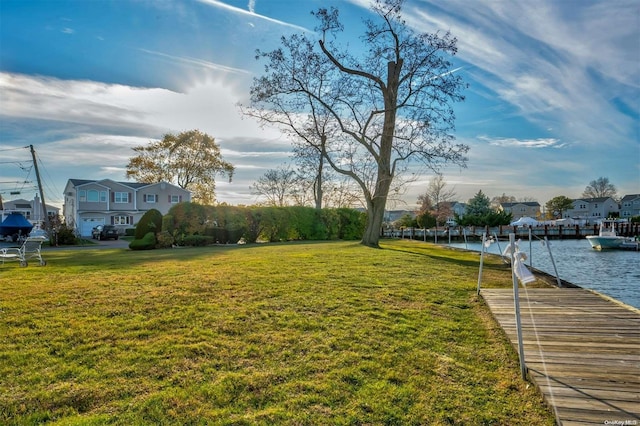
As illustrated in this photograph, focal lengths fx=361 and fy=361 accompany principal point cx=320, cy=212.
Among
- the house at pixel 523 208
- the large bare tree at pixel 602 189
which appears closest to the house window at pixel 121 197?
the house at pixel 523 208

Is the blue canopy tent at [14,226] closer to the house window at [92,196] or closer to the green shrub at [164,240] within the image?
the house window at [92,196]

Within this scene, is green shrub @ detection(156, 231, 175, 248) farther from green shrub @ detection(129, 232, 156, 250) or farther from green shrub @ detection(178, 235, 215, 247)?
green shrub @ detection(178, 235, 215, 247)

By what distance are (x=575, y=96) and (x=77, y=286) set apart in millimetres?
16355

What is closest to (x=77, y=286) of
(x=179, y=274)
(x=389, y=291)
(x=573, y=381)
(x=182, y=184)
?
(x=179, y=274)

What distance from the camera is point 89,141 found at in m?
24.2

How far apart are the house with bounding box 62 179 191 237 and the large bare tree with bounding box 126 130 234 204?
250cm

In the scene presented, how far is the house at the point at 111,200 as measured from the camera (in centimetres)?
3691

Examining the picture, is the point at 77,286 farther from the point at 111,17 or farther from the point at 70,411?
the point at 111,17

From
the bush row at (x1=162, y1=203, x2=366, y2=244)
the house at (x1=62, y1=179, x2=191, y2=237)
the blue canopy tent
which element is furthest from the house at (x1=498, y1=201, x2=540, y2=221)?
the blue canopy tent

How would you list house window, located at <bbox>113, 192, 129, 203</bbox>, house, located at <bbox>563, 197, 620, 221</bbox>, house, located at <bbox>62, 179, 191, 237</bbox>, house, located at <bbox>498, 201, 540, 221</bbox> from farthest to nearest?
house, located at <bbox>498, 201, 540, 221</bbox> → house, located at <bbox>563, 197, 620, 221</bbox> → house window, located at <bbox>113, 192, 129, 203</bbox> → house, located at <bbox>62, 179, 191, 237</bbox>

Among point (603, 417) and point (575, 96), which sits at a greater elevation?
point (575, 96)

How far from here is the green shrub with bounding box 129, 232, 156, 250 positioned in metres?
17.4

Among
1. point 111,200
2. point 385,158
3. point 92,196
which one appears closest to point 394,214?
point 111,200

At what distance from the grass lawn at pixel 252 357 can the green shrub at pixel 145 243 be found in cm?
1141
